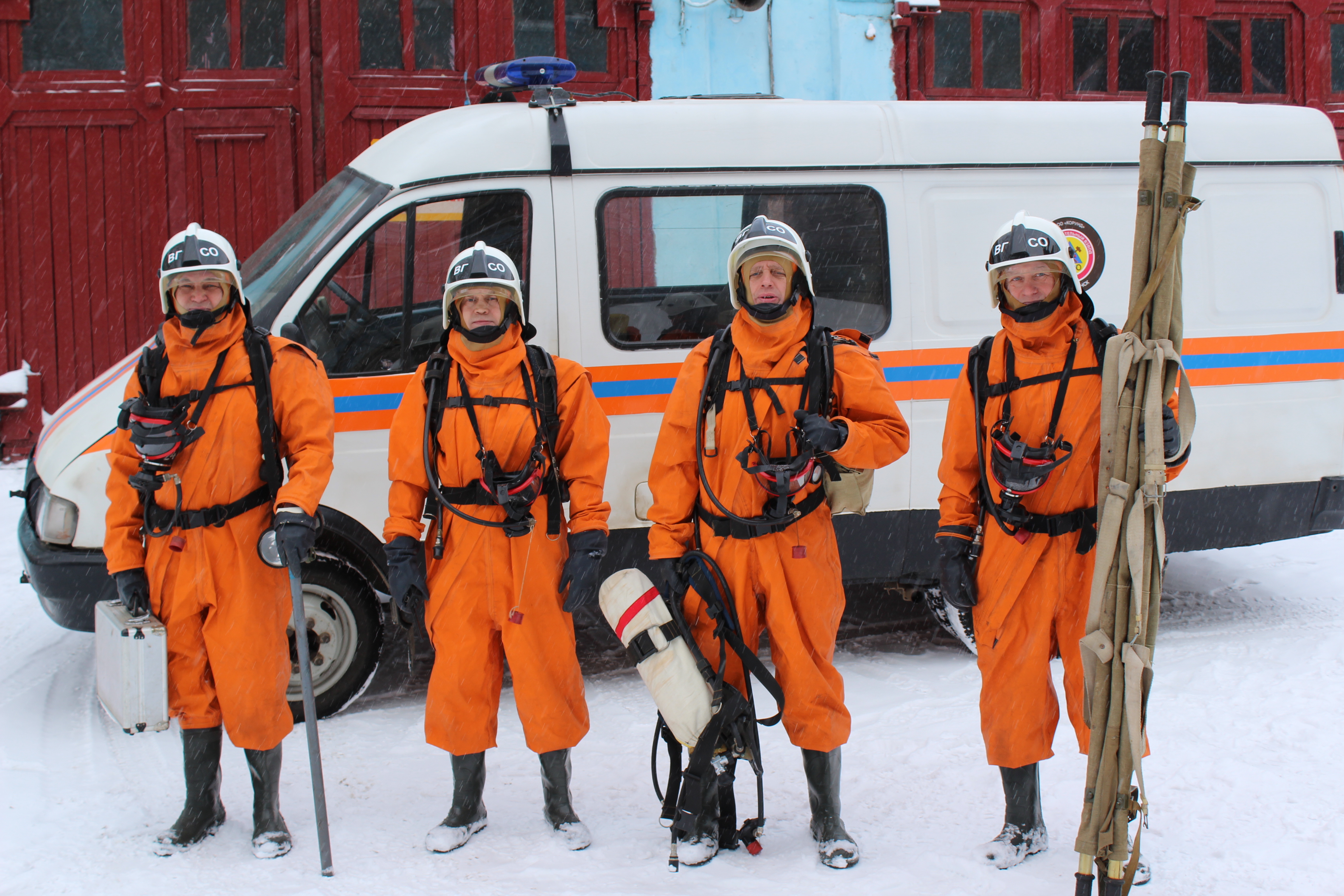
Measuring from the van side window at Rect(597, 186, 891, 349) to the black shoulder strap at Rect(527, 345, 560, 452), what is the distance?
1.18m

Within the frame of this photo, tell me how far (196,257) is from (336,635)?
6.15 ft

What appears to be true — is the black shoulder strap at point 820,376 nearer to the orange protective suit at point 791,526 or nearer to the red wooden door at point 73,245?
the orange protective suit at point 791,526

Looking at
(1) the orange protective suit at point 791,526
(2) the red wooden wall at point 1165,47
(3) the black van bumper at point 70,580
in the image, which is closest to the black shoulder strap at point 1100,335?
(1) the orange protective suit at point 791,526

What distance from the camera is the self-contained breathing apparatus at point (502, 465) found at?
3463mm

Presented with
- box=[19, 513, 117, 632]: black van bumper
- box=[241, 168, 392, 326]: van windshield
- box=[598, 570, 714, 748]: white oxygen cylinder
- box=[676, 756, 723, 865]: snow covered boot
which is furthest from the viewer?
box=[241, 168, 392, 326]: van windshield

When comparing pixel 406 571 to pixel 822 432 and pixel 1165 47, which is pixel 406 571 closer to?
pixel 822 432

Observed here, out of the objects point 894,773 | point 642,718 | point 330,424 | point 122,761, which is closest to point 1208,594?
point 894,773

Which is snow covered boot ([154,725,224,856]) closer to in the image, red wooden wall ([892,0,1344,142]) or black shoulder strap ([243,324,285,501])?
black shoulder strap ([243,324,285,501])

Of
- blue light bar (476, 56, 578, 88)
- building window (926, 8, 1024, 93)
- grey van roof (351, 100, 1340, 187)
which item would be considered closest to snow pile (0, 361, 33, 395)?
grey van roof (351, 100, 1340, 187)

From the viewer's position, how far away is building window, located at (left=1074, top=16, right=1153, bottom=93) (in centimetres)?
1082

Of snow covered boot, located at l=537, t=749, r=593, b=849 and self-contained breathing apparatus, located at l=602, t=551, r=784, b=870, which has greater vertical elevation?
self-contained breathing apparatus, located at l=602, t=551, r=784, b=870

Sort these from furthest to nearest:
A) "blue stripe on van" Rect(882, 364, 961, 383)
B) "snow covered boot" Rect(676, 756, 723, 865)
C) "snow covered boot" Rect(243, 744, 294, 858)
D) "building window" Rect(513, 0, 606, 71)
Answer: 1. "building window" Rect(513, 0, 606, 71)
2. "blue stripe on van" Rect(882, 364, 961, 383)
3. "snow covered boot" Rect(243, 744, 294, 858)
4. "snow covered boot" Rect(676, 756, 723, 865)

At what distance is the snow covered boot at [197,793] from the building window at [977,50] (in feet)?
30.2

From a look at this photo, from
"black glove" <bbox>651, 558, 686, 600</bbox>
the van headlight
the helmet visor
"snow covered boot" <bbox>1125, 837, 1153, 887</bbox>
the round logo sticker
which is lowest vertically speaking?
"snow covered boot" <bbox>1125, 837, 1153, 887</bbox>
